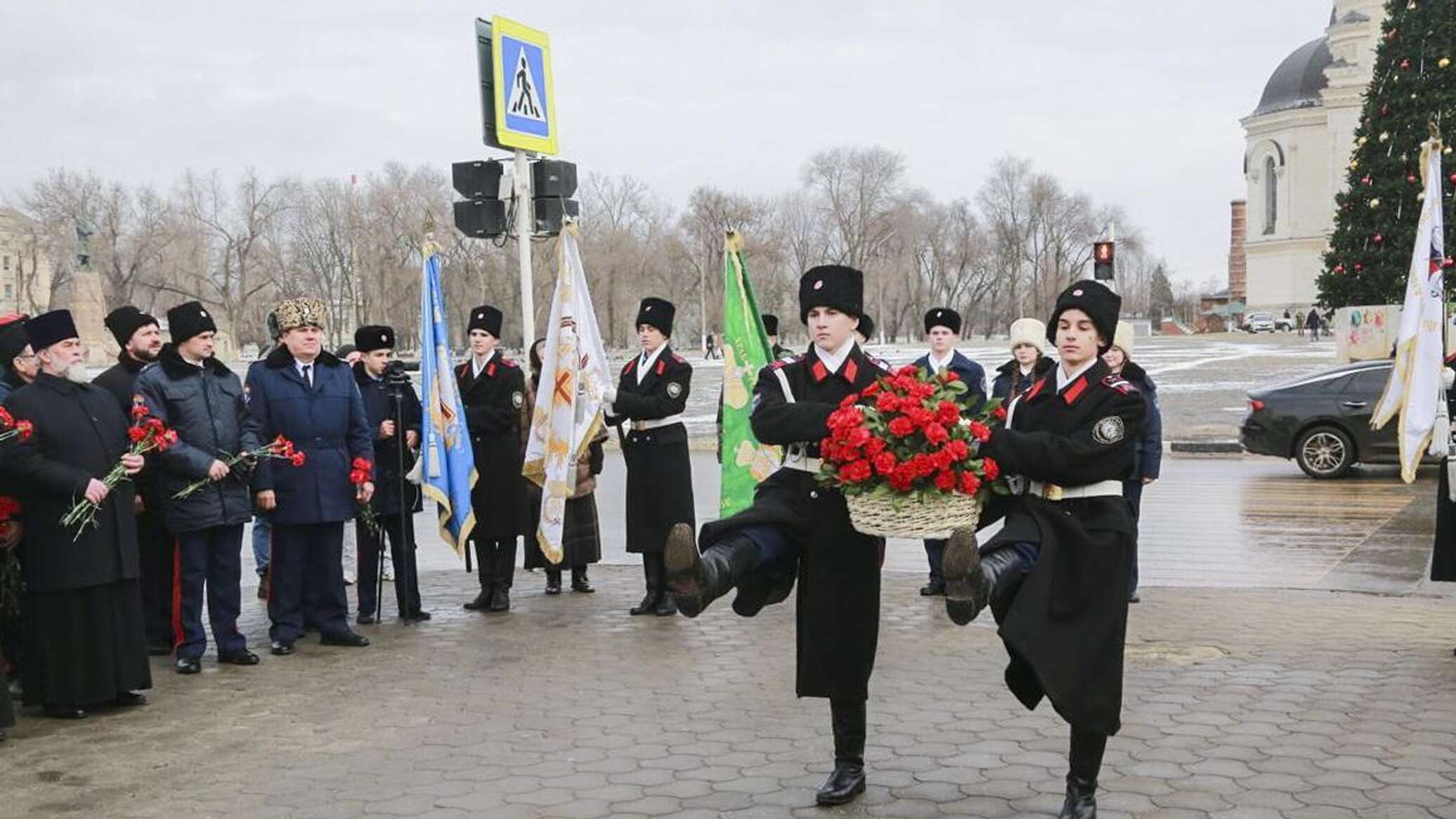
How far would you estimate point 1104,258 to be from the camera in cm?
2259

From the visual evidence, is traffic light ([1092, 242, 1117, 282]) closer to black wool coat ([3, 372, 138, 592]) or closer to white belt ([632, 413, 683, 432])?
white belt ([632, 413, 683, 432])

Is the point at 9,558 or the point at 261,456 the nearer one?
the point at 9,558

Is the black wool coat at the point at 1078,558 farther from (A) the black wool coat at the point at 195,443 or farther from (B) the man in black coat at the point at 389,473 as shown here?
→ (B) the man in black coat at the point at 389,473

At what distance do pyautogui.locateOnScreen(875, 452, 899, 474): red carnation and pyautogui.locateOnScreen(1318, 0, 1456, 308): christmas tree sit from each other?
27475 mm

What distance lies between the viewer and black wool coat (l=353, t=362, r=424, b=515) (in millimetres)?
10266

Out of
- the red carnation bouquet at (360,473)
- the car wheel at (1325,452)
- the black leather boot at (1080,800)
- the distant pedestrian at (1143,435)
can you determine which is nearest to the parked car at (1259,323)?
the car wheel at (1325,452)

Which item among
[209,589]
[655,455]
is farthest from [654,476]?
[209,589]

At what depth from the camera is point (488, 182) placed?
42.8 feet

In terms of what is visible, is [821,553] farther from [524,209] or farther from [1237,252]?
[1237,252]

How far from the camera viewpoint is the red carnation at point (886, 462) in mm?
5137

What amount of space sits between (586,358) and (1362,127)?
27.4 metres

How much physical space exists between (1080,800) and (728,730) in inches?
81.4

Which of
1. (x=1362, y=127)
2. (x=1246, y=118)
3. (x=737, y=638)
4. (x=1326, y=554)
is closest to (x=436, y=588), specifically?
(x=737, y=638)

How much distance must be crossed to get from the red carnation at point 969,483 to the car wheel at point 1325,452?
47.8 feet
